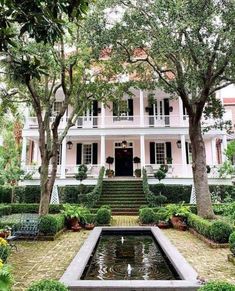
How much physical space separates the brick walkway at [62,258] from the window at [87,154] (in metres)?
13.1

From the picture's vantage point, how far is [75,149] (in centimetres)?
2512

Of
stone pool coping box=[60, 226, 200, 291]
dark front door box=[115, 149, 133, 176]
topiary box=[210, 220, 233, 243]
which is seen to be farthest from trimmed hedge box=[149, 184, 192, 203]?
stone pool coping box=[60, 226, 200, 291]

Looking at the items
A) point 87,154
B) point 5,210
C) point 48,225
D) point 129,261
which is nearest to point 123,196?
point 87,154

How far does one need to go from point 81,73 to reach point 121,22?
10.0ft

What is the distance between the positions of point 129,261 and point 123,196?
11.5m

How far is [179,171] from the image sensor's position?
23375 mm

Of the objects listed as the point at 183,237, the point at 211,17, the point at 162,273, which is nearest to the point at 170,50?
the point at 211,17

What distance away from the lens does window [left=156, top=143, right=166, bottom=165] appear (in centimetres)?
2456

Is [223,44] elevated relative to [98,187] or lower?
elevated

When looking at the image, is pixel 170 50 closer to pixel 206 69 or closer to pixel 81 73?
pixel 206 69

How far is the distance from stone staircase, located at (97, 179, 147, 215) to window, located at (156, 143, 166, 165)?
12.4ft

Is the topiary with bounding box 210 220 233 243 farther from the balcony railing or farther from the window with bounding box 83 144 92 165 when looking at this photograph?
the window with bounding box 83 144 92 165

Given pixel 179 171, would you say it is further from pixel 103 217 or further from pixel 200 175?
pixel 103 217

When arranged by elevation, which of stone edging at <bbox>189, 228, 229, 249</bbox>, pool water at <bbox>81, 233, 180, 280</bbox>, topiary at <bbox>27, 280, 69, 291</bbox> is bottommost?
pool water at <bbox>81, 233, 180, 280</bbox>
